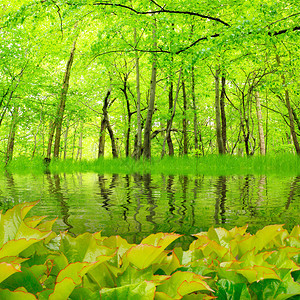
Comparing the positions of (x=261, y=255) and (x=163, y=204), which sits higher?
(x=261, y=255)

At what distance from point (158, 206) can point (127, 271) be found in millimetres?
2674

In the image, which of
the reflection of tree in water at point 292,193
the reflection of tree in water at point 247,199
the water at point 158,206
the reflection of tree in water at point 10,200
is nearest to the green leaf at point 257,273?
the water at point 158,206

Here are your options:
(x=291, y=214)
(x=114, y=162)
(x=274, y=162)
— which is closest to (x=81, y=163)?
(x=114, y=162)

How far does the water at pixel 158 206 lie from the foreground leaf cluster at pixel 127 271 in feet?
5.02

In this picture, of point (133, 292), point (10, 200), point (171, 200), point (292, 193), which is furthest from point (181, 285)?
point (292, 193)

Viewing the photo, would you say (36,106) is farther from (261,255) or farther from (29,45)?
(261,255)

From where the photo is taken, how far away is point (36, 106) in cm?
1589

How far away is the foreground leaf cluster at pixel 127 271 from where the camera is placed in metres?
0.69

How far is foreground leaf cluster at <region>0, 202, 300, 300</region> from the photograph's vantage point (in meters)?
0.69

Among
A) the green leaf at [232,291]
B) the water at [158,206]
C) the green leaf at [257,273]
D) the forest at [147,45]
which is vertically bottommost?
the water at [158,206]

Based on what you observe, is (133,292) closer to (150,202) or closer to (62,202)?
(150,202)

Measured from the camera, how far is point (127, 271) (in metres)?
0.80

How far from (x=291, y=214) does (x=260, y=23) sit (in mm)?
5485

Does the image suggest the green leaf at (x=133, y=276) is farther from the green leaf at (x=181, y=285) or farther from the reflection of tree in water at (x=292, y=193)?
the reflection of tree in water at (x=292, y=193)
